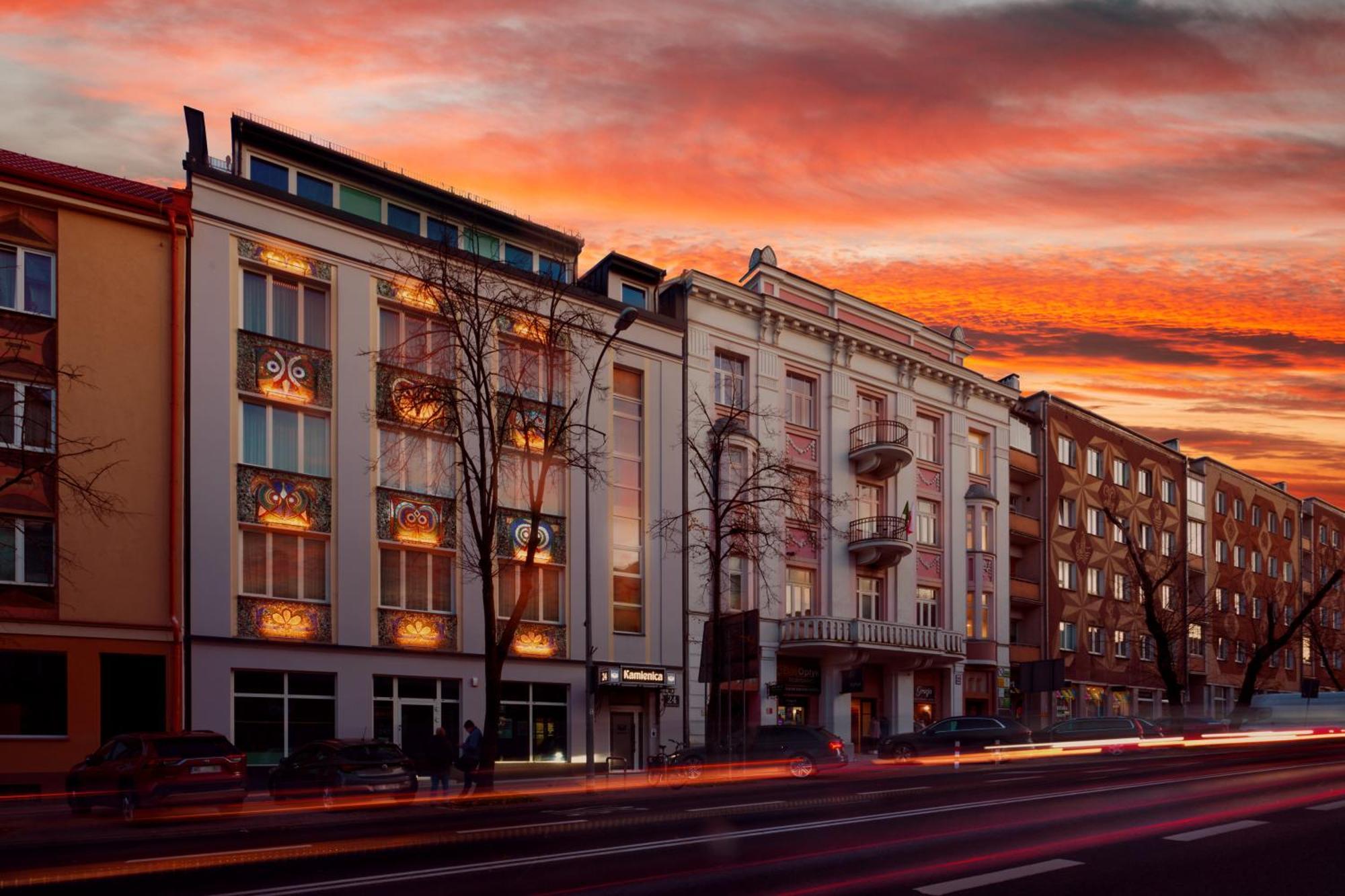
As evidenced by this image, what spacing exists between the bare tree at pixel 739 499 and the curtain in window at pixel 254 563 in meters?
11.8

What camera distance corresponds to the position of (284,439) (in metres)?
34.5

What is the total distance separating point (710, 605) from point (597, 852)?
29978mm

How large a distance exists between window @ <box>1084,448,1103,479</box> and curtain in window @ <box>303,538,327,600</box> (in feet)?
141

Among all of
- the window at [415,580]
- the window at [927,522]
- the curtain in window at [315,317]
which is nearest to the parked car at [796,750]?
the window at [415,580]

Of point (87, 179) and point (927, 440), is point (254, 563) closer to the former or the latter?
point (87, 179)

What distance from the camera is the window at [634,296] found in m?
44.3

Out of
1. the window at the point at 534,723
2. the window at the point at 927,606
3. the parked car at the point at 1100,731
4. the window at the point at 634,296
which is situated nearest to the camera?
the window at the point at 534,723

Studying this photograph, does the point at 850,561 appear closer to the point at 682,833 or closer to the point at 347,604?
the point at 347,604

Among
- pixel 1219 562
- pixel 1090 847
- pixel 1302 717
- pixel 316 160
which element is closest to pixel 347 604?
pixel 316 160

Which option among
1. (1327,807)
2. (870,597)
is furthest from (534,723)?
(1327,807)

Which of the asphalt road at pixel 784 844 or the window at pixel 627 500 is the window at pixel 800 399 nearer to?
the window at pixel 627 500

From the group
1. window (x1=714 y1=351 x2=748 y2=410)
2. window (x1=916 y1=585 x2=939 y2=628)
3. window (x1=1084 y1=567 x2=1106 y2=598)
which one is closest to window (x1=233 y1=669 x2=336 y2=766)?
window (x1=714 y1=351 x2=748 y2=410)

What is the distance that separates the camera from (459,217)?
130 ft

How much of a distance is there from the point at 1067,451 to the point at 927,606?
15.2 meters
